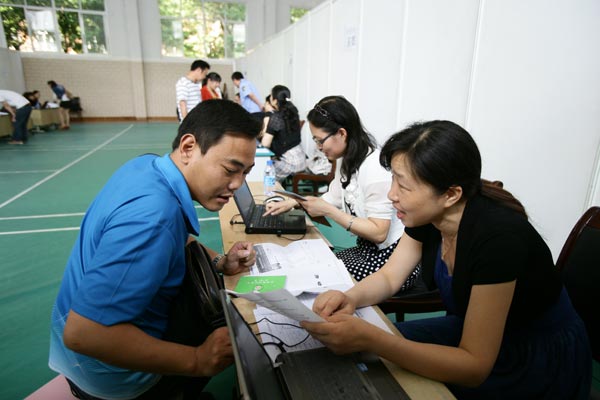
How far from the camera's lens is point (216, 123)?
101 cm

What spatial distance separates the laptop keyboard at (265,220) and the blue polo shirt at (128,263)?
77 centimetres

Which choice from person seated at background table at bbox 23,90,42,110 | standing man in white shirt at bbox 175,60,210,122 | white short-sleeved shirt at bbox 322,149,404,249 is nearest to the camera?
white short-sleeved shirt at bbox 322,149,404,249

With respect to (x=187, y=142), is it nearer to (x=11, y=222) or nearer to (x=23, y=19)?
(x=11, y=222)

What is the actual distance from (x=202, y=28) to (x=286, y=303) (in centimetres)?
1444

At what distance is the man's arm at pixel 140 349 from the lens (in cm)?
75

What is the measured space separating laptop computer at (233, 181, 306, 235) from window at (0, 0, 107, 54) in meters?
13.6

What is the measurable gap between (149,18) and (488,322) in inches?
572

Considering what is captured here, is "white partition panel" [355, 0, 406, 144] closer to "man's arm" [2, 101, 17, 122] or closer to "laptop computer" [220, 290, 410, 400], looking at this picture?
"laptop computer" [220, 290, 410, 400]

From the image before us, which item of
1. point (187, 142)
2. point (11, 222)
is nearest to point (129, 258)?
point (187, 142)

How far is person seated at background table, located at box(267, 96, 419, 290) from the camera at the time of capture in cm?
173

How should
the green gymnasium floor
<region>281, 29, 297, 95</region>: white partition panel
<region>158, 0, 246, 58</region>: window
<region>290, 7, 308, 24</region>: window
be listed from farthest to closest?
1. <region>290, 7, 308, 24</region>: window
2. <region>158, 0, 246, 58</region>: window
3. <region>281, 29, 297, 95</region>: white partition panel
4. the green gymnasium floor

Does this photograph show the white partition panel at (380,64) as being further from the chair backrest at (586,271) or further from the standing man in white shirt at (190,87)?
the standing man in white shirt at (190,87)

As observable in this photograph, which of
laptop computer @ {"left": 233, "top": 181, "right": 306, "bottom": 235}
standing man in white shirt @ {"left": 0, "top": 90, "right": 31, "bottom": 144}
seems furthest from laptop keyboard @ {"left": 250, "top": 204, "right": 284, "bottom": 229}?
standing man in white shirt @ {"left": 0, "top": 90, "right": 31, "bottom": 144}

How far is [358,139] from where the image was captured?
1.91 meters
